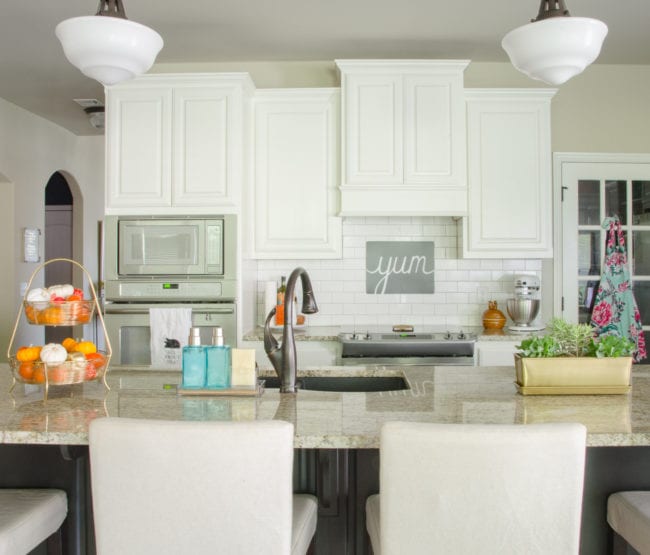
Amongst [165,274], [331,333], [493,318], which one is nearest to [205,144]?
[165,274]

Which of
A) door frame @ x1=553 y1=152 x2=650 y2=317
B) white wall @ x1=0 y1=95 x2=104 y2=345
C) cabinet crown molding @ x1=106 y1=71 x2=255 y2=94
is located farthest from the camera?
white wall @ x1=0 y1=95 x2=104 y2=345

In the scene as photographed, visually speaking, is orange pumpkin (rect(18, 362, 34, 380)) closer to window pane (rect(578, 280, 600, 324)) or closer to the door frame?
the door frame

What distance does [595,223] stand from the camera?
4250 mm

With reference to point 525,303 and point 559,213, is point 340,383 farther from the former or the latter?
point 559,213

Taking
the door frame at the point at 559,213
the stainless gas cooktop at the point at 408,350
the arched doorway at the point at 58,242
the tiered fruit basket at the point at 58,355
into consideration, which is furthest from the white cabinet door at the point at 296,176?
the arched doorway at the point at 58,242

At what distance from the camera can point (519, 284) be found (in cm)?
401

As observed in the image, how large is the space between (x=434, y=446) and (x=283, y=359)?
78 centimetres

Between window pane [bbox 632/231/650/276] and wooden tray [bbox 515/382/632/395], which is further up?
window pane [bbox 632/231/650/276]

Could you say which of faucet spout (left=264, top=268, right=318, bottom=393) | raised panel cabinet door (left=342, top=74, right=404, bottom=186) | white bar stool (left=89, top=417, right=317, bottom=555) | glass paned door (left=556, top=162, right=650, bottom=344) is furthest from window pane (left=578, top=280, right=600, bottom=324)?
white bar stool (left=89, top=417, right=317, bottom=555)

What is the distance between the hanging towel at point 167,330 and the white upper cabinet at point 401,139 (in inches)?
46.8

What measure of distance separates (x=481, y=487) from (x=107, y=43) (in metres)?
1.59

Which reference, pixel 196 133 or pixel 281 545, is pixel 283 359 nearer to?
pixel 281 545

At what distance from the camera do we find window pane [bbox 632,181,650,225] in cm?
423

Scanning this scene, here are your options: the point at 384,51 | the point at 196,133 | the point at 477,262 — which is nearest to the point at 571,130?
the point at 477,262
